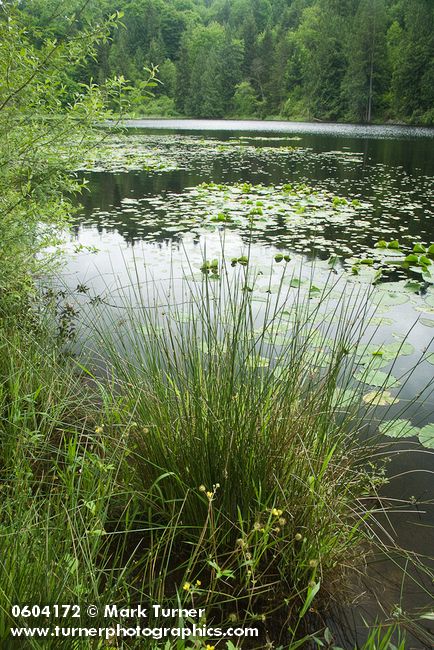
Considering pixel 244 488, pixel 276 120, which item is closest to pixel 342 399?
pixel 244 488

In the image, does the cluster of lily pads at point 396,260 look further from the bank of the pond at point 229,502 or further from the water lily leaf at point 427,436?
the bank of the pond at point 229,502

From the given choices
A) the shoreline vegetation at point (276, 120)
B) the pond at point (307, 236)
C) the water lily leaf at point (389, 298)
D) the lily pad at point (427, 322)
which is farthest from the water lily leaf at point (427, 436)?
the shoreline vegetation at point (276, 120)

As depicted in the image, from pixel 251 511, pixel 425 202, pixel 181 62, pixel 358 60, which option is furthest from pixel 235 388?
pixel 181 62

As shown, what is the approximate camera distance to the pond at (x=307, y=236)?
7.86 feet

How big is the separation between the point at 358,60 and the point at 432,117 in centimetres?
1126

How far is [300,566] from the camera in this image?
59.5 inches

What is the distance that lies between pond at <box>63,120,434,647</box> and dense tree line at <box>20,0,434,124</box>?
66.1ft

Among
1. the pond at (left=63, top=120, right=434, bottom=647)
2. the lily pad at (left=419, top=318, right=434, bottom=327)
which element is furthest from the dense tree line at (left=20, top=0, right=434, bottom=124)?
the lily pad at (left=419, top=318, right=434, bottom=327)

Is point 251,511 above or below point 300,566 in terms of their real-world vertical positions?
above

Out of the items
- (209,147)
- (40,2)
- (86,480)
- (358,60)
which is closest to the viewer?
(86,480)

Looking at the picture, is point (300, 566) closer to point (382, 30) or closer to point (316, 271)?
point (316, 271)

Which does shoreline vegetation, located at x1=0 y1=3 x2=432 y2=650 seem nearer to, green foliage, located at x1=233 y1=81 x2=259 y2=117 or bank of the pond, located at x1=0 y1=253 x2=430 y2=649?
bank of the pond, located at x1=0 y1=253 x2=430 y2=649

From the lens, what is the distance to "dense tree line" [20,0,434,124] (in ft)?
130

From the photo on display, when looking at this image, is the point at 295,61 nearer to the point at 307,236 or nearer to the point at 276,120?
the point at 276,120
